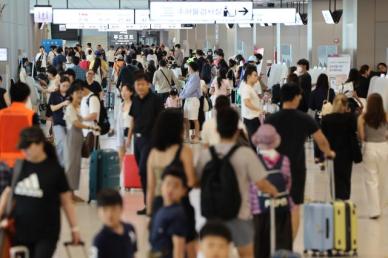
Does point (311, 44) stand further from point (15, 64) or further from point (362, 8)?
point (15, 64)

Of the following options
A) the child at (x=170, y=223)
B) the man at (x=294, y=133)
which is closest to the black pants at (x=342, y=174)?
the man at (x=294, y=133)

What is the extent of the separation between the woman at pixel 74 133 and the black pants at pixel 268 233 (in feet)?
15.0

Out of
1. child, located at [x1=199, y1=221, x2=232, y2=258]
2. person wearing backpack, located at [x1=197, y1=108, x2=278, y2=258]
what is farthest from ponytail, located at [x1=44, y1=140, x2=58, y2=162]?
child, located at [x1=199, y1=221, x2=232, y2=258]

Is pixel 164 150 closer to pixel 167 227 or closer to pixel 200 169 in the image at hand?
pixel 200 169

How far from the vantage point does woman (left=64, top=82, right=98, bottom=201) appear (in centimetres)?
1187

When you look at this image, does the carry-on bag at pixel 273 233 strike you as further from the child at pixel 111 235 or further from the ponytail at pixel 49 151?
the ponytail at pixel 49 151

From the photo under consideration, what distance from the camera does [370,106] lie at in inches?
428

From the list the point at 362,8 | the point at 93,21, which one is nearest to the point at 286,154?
the point at 362,8

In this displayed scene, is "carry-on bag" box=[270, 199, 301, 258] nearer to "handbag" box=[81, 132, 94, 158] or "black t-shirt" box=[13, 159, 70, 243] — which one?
"black t-shirt" box=[13, 159, 70, 243]

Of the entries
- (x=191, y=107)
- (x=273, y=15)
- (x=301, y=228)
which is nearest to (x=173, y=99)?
(x=191, y=107)

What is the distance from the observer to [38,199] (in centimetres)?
632

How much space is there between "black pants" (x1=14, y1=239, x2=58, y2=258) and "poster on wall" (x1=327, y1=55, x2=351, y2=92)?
39.8ft

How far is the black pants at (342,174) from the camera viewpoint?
34.5ft

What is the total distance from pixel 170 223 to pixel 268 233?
1696mm
